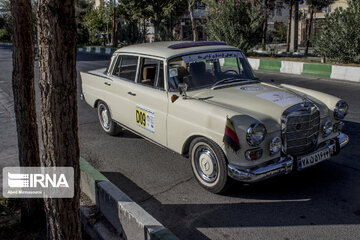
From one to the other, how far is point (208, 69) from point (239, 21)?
46.1 feet

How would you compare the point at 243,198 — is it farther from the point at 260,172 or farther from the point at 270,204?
the point at 260,172

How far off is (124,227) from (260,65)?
1416 cm

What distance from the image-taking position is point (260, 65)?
53.2 ft

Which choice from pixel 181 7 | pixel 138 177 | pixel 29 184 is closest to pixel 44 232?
pixel 29 184

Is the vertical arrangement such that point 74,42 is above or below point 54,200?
above

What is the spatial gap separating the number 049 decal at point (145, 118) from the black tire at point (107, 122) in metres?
1.15

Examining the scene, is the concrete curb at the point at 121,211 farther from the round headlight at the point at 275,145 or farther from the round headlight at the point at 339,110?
the round headlight at the point at 339,110

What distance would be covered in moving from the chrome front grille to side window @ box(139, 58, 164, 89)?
1.87 meters

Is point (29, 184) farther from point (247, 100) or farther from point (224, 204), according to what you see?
point (247, 100)

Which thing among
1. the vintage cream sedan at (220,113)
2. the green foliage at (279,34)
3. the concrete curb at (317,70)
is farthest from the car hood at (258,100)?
the green foliage at (279,34)

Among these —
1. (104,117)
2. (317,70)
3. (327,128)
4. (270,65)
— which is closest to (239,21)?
(270,65)

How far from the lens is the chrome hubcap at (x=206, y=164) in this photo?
4130mm

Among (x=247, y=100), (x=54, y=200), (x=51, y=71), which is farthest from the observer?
(x=247, y=100)

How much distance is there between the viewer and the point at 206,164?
422 cm
